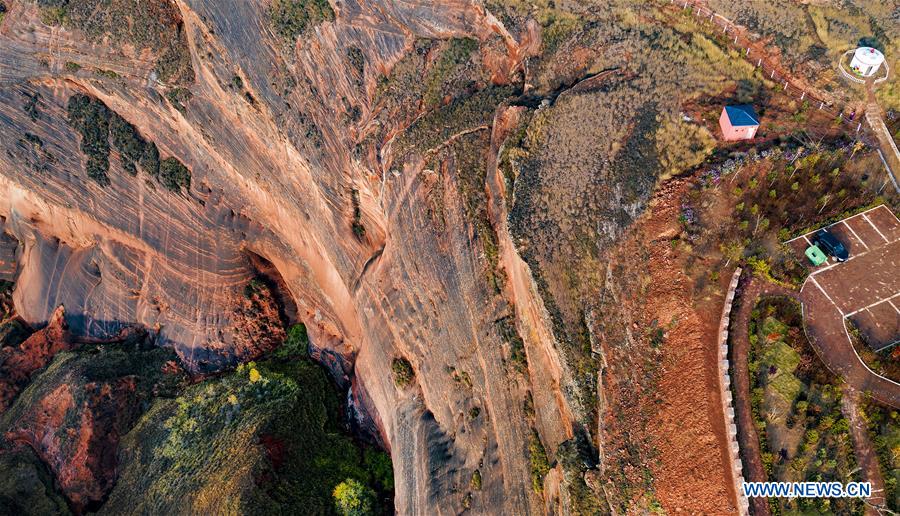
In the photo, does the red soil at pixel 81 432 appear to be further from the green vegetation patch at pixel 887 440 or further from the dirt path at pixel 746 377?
the green vegetation patch at pixel 887 440

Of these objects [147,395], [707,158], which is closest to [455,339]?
[707,158]

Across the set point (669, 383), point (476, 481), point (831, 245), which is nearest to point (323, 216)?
point (476, 481)

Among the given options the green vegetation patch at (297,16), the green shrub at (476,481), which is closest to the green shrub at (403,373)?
the green shrub at (476,481)

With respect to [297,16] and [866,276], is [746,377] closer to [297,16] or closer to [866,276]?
[866,276]

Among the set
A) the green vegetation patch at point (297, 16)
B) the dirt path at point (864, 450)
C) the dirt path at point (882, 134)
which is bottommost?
the dirt path at point (864, 450)

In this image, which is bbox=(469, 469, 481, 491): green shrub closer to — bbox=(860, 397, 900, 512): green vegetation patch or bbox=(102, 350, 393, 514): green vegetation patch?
bbox=(102, 350, 393, 514): green vegetation patch

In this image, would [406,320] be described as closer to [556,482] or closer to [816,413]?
[556,482]
